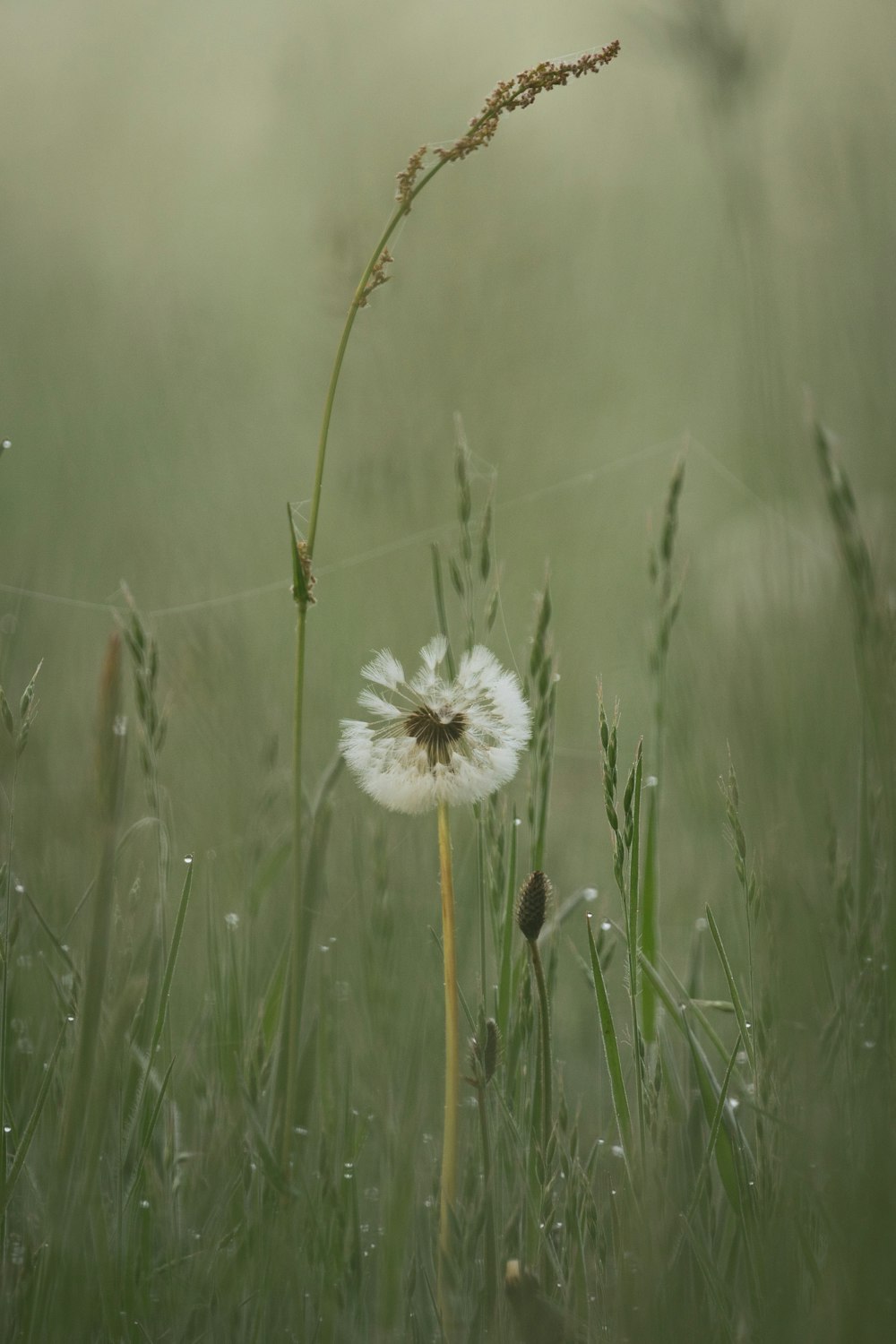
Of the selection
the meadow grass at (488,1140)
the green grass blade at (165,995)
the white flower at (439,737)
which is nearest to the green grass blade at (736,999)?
the meadow grass at (488,1140)

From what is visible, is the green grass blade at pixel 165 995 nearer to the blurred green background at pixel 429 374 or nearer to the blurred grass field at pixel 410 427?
the blurred grass field at pixel 410 427

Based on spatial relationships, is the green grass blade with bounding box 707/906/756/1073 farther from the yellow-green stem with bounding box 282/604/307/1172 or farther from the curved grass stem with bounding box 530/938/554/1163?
the yellow-green stem with bounding box 282/604/307/1172

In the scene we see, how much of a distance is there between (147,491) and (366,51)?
0.83 m

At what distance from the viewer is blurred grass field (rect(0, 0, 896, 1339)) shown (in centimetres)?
49

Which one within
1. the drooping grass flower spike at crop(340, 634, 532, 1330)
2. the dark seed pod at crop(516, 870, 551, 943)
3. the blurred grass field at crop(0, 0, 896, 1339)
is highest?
the blurred grass field at crop(0, 0, 896, 1339)

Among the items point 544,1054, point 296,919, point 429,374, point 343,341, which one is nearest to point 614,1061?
point 544,1054

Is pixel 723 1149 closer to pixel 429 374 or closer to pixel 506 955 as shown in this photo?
pixel 506 955

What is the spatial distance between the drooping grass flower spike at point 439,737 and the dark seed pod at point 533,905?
1.8 inches

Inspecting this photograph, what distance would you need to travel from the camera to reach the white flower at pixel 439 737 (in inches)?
19.9

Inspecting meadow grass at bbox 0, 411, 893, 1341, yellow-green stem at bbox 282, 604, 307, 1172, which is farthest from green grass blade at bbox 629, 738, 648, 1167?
yellow-green stem at bbox 282, 604, 307, 1172

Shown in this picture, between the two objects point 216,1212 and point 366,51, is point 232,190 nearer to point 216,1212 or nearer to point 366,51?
point 366,51

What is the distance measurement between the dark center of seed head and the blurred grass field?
110mm

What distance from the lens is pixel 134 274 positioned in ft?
6.19

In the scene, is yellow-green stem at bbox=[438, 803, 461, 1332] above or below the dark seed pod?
below
